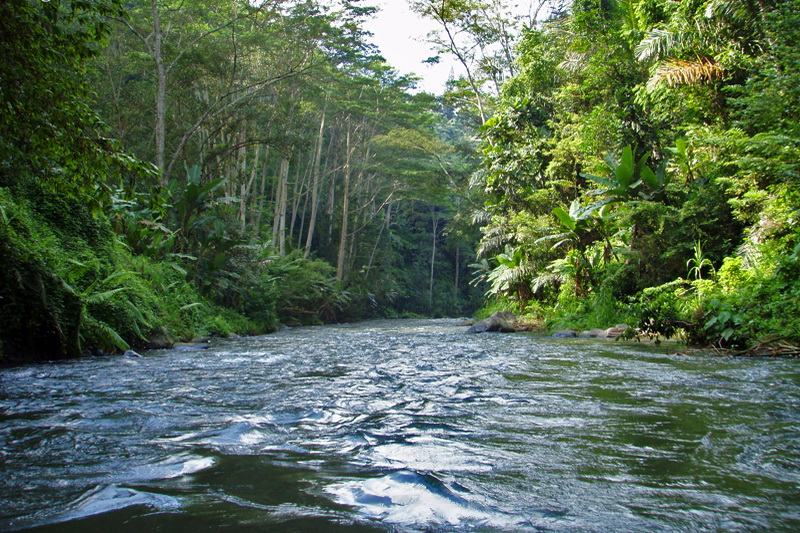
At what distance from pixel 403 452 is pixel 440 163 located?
2435 centimetres

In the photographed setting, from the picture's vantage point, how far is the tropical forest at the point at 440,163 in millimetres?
5461

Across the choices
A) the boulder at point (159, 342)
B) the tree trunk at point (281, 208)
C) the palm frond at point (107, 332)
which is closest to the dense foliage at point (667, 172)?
the boulder at point (159, 342)

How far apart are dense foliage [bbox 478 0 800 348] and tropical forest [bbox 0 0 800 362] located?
0.17 feet

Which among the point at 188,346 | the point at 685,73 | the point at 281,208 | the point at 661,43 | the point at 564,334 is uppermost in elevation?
the point at 661,43

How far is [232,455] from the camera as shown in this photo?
8.47 ft

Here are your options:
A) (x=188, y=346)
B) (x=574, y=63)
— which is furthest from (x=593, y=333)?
(x=574, y=63)

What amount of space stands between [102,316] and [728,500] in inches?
297

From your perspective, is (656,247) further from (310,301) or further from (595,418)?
(310,301)

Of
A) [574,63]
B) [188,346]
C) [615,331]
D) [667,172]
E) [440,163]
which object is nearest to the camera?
[188,346]

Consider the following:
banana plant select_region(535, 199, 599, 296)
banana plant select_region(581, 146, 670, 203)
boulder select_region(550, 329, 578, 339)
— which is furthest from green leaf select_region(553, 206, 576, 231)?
boulder select_region(550, 329, 578, 339)

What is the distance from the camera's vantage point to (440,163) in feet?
86.1

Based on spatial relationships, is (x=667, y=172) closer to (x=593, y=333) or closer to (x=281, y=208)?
(x=593, y=333)

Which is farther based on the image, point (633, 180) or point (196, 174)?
point (196, 174)

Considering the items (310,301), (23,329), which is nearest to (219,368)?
(23,329)
